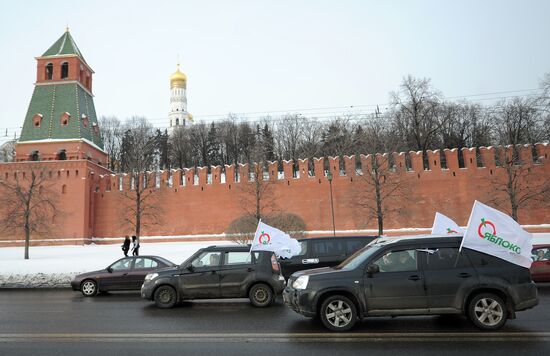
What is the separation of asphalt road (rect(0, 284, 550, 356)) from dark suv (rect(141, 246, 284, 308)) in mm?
481

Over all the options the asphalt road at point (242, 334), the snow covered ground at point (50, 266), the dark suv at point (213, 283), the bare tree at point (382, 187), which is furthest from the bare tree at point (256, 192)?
the asphalt road at point (242, 334)

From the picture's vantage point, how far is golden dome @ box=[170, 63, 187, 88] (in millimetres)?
97250

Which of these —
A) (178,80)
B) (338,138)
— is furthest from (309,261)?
(178,80)

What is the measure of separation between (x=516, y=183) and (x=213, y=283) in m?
28.6

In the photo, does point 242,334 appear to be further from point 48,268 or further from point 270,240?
point 48,268

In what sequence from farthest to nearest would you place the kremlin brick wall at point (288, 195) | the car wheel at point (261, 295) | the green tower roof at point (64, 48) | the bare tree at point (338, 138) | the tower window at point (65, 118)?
the bare tree at point (338, 138) < the green tower roof at point (64, 48) < the tower window at point (65, 118) < the kremlin brick wall at point (288, 195) < the car wheel at point (261, 295)

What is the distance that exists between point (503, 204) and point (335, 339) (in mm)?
30561

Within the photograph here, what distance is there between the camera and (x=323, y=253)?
1424 cm

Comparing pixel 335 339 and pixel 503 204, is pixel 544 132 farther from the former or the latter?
pixel 335 339

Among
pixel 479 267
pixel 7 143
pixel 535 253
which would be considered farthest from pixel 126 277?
pixel 7 143

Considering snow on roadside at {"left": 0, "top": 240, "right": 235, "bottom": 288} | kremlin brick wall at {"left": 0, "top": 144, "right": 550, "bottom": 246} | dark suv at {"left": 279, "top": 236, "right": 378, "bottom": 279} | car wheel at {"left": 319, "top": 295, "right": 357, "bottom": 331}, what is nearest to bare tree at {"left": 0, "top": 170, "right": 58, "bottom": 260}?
kremlin brick wall at {"left": 0, "top": 144, "right": 550, "bottom": 246}

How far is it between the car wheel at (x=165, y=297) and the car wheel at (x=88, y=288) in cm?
438

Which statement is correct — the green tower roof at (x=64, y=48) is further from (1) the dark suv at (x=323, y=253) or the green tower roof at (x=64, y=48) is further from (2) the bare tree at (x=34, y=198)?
(1) the dark suv at (x=323, y=253)

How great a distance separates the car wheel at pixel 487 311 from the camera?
23.6 ft
